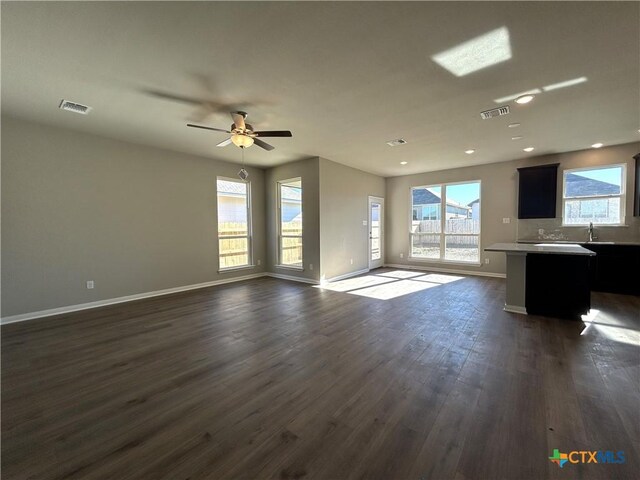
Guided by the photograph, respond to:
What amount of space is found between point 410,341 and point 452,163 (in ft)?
17.0

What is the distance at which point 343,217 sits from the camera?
21.7ft

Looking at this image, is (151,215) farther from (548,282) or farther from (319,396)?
(548,282)

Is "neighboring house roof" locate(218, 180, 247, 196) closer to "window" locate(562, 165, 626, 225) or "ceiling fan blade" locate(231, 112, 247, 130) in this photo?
"ceiling fan blade" locate(231, 112, 247, 130)

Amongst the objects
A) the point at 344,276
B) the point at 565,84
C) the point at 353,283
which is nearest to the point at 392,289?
the point at 353,283

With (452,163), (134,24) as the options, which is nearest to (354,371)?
(134,24)

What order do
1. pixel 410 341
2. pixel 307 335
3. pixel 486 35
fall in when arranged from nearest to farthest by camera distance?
pixel 486 35 < pixel 410 341 < pixel 307 335

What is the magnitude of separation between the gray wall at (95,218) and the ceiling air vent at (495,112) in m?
5.12

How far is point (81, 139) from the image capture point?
13.9 ft

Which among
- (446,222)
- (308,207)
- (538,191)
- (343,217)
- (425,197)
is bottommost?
(446,222)

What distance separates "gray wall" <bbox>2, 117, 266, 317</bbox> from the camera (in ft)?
12.3

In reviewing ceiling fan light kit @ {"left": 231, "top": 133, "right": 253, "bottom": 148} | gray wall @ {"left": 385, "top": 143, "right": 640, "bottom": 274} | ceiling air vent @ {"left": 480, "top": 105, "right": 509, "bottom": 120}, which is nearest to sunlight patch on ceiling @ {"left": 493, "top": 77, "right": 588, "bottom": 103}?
ceiling air vent @ {"left": 480, "top": 105, "right": 509, "bottom": 120}

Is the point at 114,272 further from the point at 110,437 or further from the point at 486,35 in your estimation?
the point at 486,35

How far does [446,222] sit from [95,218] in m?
7.71

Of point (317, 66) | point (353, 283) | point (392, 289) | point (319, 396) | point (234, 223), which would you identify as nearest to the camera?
point (319, 396)
